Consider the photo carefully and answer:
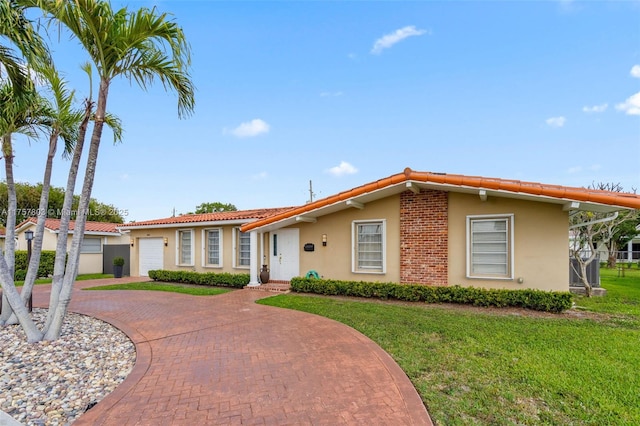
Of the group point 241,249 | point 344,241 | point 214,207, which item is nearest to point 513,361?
point 344,241

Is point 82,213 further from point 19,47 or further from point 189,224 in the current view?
point 189,224

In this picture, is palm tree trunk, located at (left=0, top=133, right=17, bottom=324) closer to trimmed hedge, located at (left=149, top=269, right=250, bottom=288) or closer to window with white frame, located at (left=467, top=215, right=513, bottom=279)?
trimmed hedge, located at (left=149, top=269, right=250, bottom=288)

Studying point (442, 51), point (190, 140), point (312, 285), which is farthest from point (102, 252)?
point (442, 51)

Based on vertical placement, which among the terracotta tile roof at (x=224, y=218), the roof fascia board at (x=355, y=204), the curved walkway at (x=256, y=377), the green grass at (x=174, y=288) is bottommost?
the green grass at (x=174, y=288)

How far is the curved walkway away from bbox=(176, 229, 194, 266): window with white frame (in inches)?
319

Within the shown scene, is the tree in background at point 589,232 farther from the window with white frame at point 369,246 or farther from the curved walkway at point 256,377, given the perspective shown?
the curved walkway at point 256,377

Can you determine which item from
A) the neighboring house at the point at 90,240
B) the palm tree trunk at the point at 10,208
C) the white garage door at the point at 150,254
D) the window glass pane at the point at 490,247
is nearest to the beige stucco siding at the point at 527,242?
the window glass pane at the point at 490,247

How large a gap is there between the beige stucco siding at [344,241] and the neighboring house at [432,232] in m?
0.03

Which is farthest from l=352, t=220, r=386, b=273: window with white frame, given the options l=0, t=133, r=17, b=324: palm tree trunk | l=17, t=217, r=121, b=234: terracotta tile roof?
l=17, t=217, r=121, b=234: terracotta tile roof

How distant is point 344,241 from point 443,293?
3829 mm

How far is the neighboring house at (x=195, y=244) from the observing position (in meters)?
14.2

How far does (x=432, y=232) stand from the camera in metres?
10.0

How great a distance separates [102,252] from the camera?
20.2m

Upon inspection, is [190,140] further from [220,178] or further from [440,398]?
[440,398]
